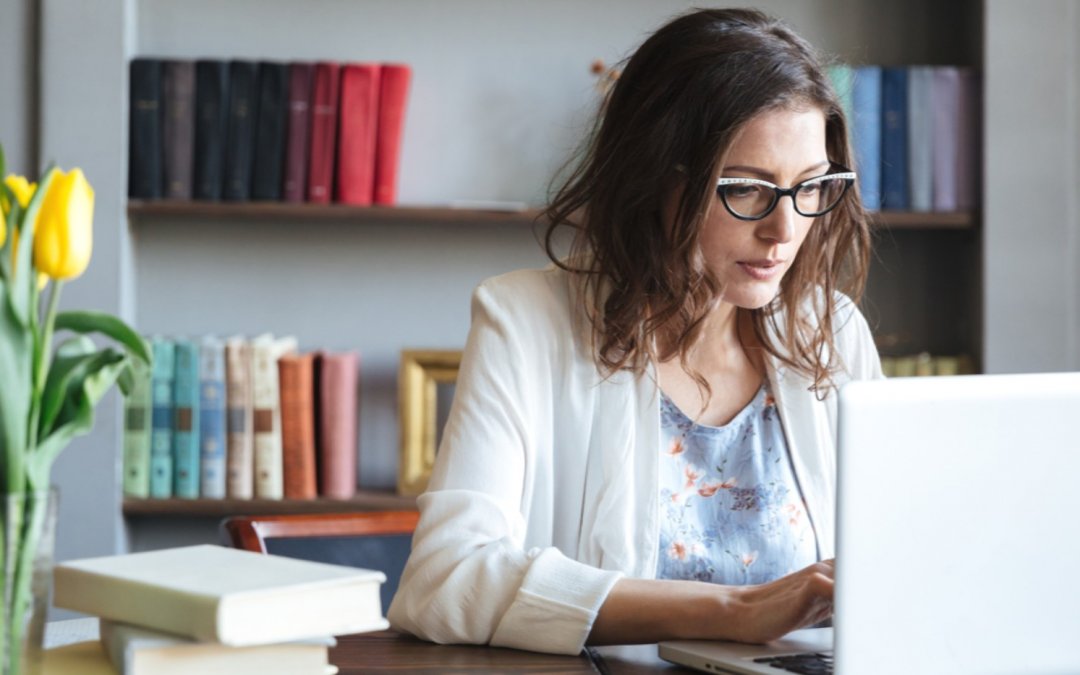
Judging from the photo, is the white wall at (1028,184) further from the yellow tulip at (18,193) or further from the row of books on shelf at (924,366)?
the yellow tulip at (18,193)

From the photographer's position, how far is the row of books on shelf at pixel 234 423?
109 inches

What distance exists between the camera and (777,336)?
172 cm

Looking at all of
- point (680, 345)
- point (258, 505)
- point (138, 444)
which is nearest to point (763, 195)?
point (680, 345)

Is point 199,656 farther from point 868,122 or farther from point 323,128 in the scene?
point 868,122

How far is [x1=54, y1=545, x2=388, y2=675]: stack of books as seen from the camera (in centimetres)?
83

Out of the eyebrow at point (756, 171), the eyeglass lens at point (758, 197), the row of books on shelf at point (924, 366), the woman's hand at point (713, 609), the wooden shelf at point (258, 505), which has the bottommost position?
the wooden shelf at point (258, 505)

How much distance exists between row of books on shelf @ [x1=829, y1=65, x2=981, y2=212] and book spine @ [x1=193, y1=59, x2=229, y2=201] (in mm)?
1313

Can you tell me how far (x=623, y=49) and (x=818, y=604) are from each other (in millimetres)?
2084

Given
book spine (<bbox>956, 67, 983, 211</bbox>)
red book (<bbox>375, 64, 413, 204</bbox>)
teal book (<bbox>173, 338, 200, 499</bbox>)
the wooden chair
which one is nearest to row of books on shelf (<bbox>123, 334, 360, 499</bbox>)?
teal book (<bbox>173, 338, 200, 499</bbox>)

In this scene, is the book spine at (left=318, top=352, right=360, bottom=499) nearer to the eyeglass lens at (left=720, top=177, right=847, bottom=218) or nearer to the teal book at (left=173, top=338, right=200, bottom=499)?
the teal book at (left=173, top=338, right=200, bottom=499)

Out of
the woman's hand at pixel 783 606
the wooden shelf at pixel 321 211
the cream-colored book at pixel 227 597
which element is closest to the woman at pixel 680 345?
the woman's hand at pixel 783 606

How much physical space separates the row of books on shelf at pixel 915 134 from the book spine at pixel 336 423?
1.17m

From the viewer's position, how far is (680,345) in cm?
167

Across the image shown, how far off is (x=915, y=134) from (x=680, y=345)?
1388mm
